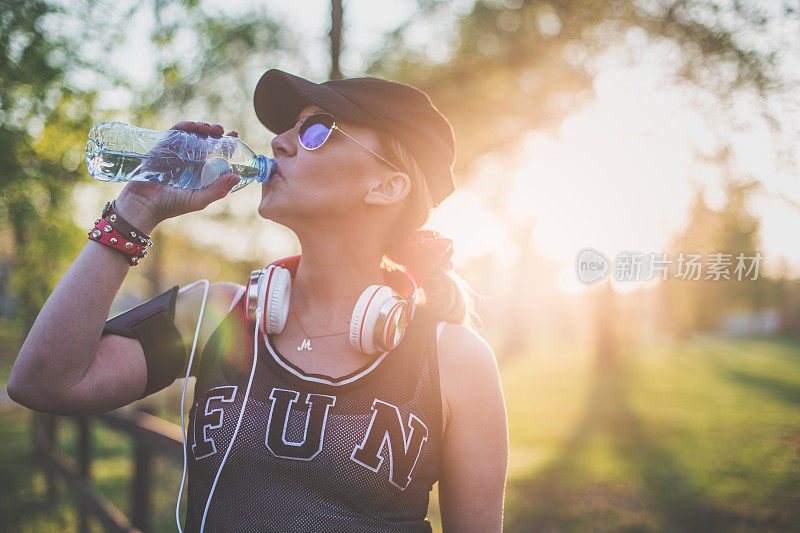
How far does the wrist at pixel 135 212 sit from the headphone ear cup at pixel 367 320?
0.70 meters

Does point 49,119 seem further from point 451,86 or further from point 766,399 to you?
point 766,399

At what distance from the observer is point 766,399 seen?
1586 cm

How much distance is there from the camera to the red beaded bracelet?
5.13 feet

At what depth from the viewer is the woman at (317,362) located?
1600 millimetres

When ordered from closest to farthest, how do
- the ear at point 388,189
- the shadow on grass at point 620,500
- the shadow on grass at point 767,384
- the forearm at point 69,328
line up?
the forearm at point 69,328 → the ear at point 388,189 → the shadow on grass at point 620,500 → the shadow on grass at point 767,384

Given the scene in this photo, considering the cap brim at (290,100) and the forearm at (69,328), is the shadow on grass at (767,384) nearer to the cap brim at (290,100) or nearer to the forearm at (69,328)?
the cap brim at (290,100)

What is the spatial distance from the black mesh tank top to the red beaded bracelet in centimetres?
47

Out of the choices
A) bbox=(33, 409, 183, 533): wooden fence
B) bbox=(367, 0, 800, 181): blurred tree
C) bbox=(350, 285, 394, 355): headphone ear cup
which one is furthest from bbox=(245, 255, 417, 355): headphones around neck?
bbox=(367, 0, 800, 181): blurred tree

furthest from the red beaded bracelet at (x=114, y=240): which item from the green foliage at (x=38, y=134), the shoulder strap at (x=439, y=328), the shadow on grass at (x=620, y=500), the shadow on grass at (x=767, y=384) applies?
the shadow on grass at (x=767, y=384)

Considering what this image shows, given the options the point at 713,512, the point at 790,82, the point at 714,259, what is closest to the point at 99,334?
the point at 790,82

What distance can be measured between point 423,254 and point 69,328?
1.22 m

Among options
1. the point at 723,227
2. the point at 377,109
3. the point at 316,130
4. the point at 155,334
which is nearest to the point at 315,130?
the point at 316,130

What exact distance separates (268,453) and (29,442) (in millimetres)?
10102

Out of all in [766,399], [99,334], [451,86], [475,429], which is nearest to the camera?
[99,334]
